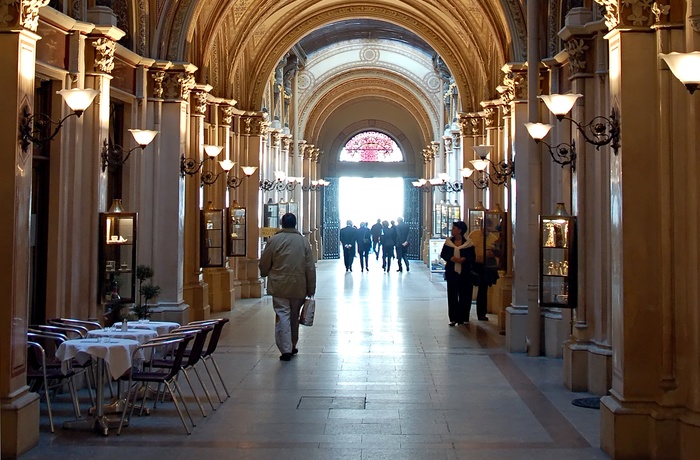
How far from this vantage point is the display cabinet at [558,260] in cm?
930

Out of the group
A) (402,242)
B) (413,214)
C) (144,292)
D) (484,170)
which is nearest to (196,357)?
(144,292)

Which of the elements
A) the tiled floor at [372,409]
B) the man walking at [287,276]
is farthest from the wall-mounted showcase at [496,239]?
the man walking at [287,276]

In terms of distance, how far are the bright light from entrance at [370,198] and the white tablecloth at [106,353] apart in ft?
Answer: 108

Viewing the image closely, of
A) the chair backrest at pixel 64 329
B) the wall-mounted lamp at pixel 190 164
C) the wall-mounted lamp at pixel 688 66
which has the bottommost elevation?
the chair backrest at pixel 64 329

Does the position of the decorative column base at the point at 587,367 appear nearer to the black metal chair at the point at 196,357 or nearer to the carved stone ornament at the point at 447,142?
the black metal chair at the point at 196,357

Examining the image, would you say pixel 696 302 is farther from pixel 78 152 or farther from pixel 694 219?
pixel 78 152

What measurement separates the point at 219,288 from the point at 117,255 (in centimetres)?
669

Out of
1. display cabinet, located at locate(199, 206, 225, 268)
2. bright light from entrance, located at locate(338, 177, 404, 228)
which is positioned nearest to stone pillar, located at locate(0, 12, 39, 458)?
display cabinet, located at locate(199, 206, 225, 268)

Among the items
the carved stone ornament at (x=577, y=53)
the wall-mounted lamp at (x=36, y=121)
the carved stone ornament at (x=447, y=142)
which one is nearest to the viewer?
the wall-mounted lamp at (x=36, y=121)

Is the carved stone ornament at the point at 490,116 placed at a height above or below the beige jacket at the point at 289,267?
above

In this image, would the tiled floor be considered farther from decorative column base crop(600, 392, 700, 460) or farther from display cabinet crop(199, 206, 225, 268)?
display cabinet crop(199, 206, 225, 268)

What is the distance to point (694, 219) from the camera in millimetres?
6180

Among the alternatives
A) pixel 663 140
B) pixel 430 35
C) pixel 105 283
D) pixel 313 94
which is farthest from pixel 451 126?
pixel 663 140

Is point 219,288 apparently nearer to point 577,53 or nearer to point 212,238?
point 212,238
